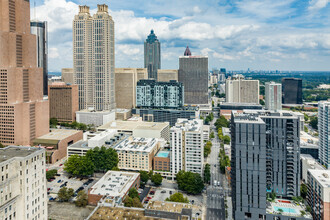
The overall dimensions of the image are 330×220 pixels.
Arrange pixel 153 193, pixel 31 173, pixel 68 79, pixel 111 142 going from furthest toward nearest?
1. pixel 68 79
2. pixel 111 142
3. pixel 153 193
4. pixel 31 173

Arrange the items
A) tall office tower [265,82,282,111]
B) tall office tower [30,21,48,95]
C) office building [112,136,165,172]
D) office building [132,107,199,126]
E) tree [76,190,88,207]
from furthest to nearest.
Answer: tall office tower [30,21,48,95]
tall office tower [265,82,282,111]
office building [132,107,199,126]
office building [112,136,165,172]
tree [76,190,88,207]

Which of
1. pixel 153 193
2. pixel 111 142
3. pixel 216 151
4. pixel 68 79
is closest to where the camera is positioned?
pixel 153 193

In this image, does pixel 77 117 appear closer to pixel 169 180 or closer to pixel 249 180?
pixel 169 180

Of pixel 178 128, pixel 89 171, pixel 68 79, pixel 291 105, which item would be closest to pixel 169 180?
pixel 178 128

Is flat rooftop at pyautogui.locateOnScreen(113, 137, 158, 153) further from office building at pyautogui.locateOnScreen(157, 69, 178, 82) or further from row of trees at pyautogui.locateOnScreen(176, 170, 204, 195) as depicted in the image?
office building at pyautogui.locateOnScreen(157, 69, 178, 82)

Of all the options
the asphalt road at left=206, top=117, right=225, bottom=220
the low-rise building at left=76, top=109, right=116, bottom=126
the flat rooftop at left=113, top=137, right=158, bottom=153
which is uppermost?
the low-rise building at left=76, top=109, right=116, bottom=126

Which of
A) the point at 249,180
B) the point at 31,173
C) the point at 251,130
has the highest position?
the point at 251,130

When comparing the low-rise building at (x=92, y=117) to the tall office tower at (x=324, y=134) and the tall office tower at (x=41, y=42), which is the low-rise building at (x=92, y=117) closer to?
the tall office tower at (x=41, y=42)

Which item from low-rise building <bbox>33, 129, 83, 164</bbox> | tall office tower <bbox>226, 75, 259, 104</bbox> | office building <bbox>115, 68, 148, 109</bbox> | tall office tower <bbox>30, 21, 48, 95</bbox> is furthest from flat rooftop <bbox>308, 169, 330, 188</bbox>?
tall office tower <bbox>30, 21, 48, 95</bbox>

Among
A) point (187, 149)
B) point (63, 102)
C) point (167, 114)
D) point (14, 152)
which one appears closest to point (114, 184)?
point (187, 149)
